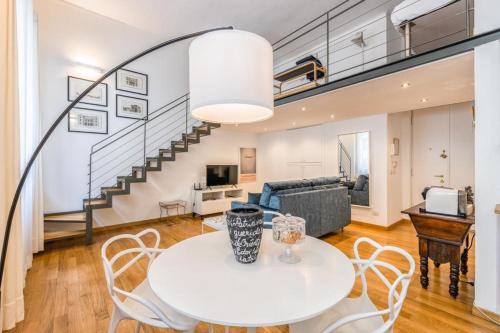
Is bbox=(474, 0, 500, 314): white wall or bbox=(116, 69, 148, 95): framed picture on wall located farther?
bbox=(116, 69, 148, 95): framed picture on wall

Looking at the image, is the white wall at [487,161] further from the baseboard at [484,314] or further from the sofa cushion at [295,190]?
the sofa cushion at [295,190]

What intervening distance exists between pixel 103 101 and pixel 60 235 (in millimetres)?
2588

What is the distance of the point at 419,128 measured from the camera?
16.8 ft

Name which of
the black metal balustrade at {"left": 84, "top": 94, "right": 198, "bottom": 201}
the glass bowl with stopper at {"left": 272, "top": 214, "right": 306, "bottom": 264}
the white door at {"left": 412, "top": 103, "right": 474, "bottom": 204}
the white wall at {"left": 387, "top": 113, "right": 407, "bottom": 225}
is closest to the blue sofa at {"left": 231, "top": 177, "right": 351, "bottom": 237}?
the white wall at {"left": 387, "top": 113, "right": 407, "bottom": 225}

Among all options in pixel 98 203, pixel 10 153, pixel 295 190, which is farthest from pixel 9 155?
pixel 295 190

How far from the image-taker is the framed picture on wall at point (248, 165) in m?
7.22

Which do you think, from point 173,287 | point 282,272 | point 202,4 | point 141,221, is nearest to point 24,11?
point 202,4

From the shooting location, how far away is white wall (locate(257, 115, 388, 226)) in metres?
4.66

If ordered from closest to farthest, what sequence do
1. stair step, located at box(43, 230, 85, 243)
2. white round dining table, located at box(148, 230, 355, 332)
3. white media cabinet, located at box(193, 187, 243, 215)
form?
white round dining table, located at box(148, 230, 355, 332) < stair step, located at box(43, 230, 85, 243) < white media cabinet, located at box(193, 187, 243, 215)

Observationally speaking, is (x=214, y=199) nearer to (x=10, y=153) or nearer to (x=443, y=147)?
(x=10, y=153)

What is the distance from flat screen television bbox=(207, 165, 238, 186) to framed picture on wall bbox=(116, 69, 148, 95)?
2.43 meters

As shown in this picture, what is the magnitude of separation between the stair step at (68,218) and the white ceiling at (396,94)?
13.1 feet

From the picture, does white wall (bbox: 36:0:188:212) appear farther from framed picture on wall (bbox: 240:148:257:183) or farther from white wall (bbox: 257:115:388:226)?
white wall (bbox: 257:115:388:226)

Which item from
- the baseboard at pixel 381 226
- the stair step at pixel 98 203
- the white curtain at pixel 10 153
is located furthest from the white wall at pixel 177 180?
the baseboard at pixel 381 226
